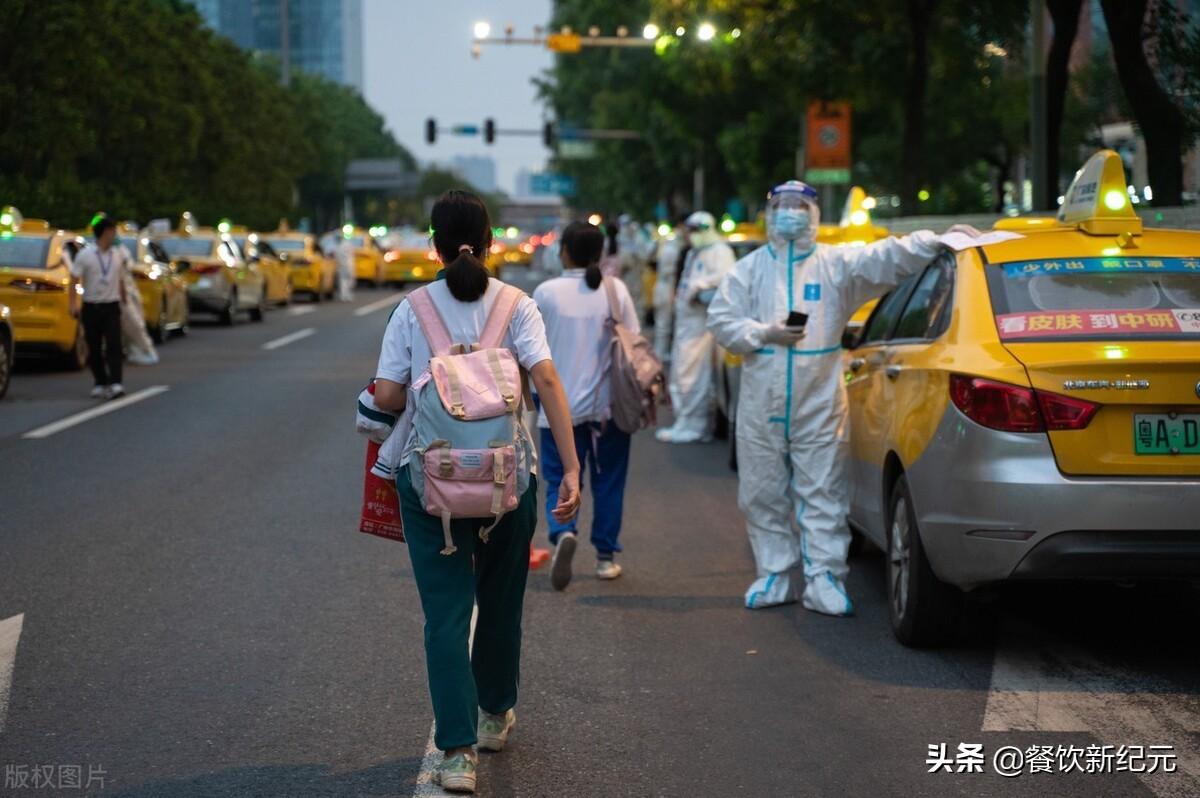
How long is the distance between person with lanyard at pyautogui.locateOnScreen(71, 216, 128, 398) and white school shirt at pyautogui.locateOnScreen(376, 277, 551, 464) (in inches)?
509

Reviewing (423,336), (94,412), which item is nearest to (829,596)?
(423,336)

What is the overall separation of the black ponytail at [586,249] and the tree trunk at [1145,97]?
6787mm

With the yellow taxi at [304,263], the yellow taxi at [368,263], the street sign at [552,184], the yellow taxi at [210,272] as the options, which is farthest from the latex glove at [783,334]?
the street sign at [552,184]

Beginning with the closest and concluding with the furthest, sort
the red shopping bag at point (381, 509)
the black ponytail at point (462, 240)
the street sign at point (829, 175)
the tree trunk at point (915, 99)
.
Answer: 1. the black ponytail at point (462, 240)
2. the red shopping bag at point (381, 509)
3. the tree trunk at point (915, 99)
4. the street sign at point (829, 175)

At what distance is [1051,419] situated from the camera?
258 inches

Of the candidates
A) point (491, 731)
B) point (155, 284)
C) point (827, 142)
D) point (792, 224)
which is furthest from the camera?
point (827, 142)

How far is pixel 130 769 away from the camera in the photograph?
5.64 metres

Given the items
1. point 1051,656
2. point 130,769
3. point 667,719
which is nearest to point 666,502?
point 1051,656

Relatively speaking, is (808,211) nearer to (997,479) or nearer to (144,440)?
(997,479)

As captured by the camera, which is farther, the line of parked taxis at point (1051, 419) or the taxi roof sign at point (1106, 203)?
the taxi roof sign at point (1106, 203)

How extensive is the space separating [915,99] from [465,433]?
18.4 meters

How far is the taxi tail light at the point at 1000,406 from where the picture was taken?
21.6ft

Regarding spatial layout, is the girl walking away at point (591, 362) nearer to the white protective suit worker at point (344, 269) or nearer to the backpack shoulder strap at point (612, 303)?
the backpack shoulder strap at point (612, 303)

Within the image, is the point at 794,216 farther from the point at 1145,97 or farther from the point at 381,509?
the point at 1145,97
